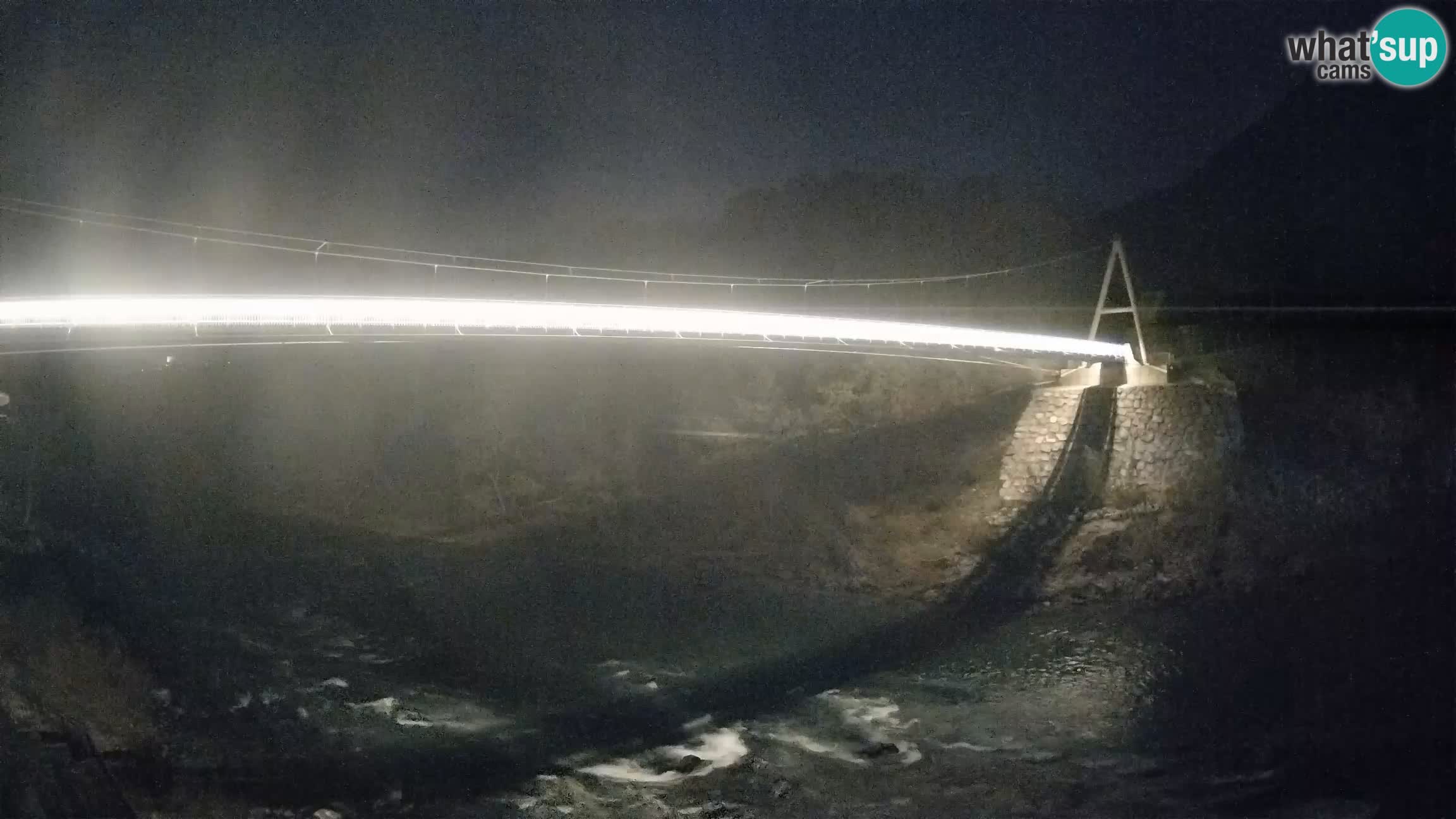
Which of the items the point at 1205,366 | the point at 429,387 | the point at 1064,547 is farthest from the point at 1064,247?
the point at 429,387

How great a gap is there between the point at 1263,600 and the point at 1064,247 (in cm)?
1249

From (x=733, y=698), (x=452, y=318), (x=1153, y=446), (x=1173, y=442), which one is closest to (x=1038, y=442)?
(x=1153, y=446)

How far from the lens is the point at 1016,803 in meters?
4.92

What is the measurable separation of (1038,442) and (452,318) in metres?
8.79

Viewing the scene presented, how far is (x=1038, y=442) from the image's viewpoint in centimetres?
1185

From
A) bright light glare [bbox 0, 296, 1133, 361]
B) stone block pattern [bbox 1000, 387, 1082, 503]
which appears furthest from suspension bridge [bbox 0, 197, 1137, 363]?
stone block pattern [bbox 1000, 387, 1082, 503]

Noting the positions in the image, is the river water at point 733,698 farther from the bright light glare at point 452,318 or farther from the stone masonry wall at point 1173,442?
the bright light glare at point 452,318

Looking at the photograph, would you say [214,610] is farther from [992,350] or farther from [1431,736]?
[1431,736]

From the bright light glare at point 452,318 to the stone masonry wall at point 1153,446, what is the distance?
9.11 feet

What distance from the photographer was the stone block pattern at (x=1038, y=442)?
11.6m

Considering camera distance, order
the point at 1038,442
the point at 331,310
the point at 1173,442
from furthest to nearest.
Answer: the point at 1038,442 < the point at 1173,442 < the point at 331,310

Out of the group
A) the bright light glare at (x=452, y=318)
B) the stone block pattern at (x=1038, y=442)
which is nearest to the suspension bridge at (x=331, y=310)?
the bright light glare at (x=452, y=318)

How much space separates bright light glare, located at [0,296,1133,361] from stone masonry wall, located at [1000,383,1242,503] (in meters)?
2.78

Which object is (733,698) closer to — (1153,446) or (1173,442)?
(1153,446)
